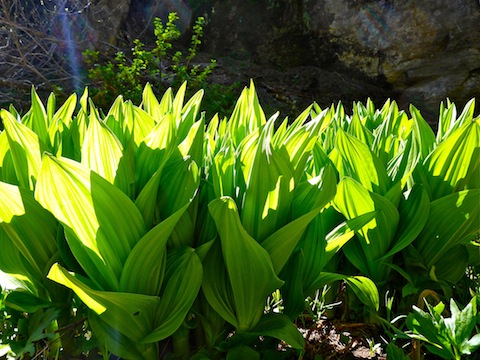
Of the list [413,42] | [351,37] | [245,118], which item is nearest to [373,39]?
[351,37]

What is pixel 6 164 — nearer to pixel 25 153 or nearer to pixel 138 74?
pixel 25 153

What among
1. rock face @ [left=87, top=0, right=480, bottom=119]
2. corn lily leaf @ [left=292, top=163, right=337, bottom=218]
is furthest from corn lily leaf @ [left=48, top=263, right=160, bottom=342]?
rock face @ [left=87, top=0, right=480, bottom=119]

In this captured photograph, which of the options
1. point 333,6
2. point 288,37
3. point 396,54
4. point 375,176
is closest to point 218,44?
point 288,37

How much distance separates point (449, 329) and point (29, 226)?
2.89 feet

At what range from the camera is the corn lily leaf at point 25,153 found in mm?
1098

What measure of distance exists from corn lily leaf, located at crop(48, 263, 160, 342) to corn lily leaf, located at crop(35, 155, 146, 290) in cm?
6

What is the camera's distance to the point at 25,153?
43.6 inches

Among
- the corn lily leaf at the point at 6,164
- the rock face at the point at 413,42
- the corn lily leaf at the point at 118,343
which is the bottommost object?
the corn lily leaf at the point at 118,343

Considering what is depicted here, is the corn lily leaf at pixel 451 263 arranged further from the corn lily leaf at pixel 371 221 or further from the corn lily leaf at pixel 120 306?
the corn lily leaf at pixel 120 306

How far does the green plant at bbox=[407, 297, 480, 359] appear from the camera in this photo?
3.06 feet

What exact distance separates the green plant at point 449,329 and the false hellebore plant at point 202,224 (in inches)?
6.8

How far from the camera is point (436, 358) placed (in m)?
1.20

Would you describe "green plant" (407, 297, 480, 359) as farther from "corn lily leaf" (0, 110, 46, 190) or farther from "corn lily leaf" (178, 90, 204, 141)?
"corn lily leaf" (0, 110, 46, 190)

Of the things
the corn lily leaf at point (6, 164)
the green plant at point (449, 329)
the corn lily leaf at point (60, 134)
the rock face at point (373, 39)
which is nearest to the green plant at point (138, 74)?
the rock face at point (373, 39)
